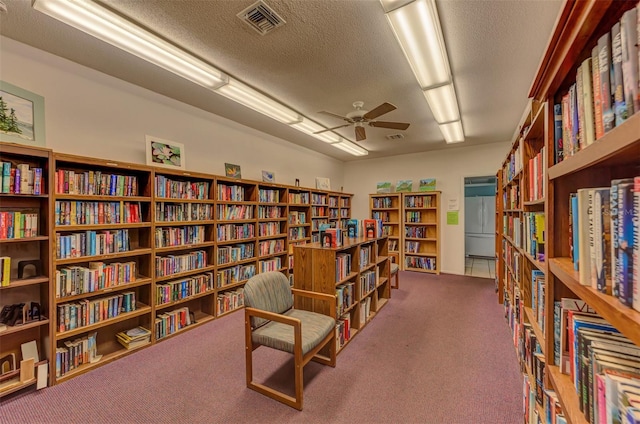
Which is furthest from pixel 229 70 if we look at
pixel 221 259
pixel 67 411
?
pixel 67 411

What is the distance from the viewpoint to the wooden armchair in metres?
1.85

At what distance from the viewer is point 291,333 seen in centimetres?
203

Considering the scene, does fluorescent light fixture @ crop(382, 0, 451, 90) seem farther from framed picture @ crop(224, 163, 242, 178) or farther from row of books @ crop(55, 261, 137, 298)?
row of books @ crop(55, 261, 137, 298)

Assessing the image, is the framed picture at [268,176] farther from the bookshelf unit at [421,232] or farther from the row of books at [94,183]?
the bookshelf unit at [421,232]

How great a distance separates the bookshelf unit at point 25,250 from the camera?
6.37 ft

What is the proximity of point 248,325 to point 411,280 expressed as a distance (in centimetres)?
401

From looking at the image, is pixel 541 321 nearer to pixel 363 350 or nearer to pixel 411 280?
pixel 363 350

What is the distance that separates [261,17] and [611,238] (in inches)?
89.0

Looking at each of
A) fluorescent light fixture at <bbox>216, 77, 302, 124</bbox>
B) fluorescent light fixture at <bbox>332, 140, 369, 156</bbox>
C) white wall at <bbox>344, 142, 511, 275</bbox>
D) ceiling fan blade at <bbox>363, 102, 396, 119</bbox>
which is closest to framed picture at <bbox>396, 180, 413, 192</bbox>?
white wall at <bbox>344, 142, 511, 275</bbox>

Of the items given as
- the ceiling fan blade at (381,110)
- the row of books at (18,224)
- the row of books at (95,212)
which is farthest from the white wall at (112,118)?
the ceiling fan blade at (381,110)

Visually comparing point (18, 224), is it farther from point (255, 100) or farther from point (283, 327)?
point (255, 100)

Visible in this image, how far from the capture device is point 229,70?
259 cm

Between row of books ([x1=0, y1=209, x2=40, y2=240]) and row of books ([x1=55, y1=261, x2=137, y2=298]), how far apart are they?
39 centimetres

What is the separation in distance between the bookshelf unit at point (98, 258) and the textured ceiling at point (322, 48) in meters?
0.99
